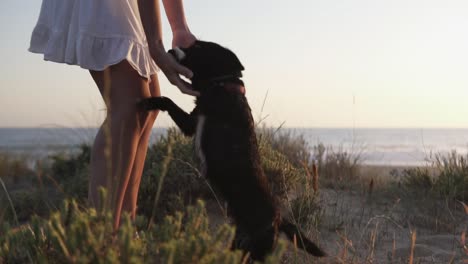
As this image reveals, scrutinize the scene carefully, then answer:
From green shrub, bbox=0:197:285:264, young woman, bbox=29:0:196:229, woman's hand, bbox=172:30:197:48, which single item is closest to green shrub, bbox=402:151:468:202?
woman's hand, bbox=172:30:197:48

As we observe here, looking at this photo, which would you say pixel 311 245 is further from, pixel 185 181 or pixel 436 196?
pixel 436 196

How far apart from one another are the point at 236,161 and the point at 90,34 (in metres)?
0.96

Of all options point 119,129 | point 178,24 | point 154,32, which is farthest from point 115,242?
point 178,24

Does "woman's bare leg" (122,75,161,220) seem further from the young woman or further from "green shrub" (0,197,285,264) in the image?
"green shrub" (0,197,285,264)

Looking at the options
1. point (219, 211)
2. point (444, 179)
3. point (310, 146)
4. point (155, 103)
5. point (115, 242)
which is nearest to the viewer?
point (115, 242)

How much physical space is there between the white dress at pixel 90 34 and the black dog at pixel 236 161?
0.31 m

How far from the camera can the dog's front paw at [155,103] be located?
278 cm

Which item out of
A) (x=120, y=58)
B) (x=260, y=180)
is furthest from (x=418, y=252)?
(x=120, y=58)

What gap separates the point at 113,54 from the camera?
101 inches

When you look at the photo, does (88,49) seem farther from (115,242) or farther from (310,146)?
(310,146)

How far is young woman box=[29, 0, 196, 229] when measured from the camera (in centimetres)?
258

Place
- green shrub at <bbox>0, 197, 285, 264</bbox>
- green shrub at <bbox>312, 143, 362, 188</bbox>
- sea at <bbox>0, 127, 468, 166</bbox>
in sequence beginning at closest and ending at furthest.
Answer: green shrub at <bbox>0, 197, 285, 264</bbox> < sea at <bbox>0, 127, 468, 166</bbox> < green shrub at <bbox>312, 143, 362, 188</bbox>

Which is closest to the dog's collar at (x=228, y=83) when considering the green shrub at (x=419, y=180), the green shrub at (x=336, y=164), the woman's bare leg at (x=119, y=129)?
the woman's bare leg at (x=119, y=129)

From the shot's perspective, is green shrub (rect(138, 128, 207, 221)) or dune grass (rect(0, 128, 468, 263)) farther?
green shrub (rect(138, 128, 207, 221))
